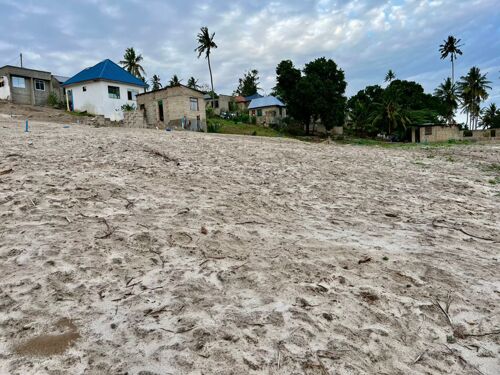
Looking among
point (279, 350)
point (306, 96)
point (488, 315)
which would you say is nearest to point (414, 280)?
point (488, 315)

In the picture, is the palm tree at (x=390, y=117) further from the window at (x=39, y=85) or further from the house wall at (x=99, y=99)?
the window at (x=39, y=85)

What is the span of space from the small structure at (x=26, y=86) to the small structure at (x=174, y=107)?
12.0m

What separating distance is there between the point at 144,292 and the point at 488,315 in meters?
3.07

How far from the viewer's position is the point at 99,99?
114ft

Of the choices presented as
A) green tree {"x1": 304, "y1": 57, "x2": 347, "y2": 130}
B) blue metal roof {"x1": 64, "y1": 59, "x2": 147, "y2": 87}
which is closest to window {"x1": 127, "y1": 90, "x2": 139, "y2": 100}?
blue metal roof {"x1": 64, "y1": 59, "x2": 147, "y2": 87}

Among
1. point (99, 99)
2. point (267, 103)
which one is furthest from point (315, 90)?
point (99, 99)

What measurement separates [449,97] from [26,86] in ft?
213

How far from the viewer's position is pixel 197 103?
37.7 metres

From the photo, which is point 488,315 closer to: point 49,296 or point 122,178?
point 49,296

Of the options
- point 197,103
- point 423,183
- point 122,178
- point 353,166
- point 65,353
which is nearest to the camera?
point 65,353

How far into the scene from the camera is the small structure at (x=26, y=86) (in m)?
36.3

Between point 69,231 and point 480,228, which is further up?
point 69,231

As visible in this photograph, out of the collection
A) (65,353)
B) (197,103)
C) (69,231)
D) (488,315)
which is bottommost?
(488,315)

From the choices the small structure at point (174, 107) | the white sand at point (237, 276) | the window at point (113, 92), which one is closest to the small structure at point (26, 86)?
the window at point (113, 92)
